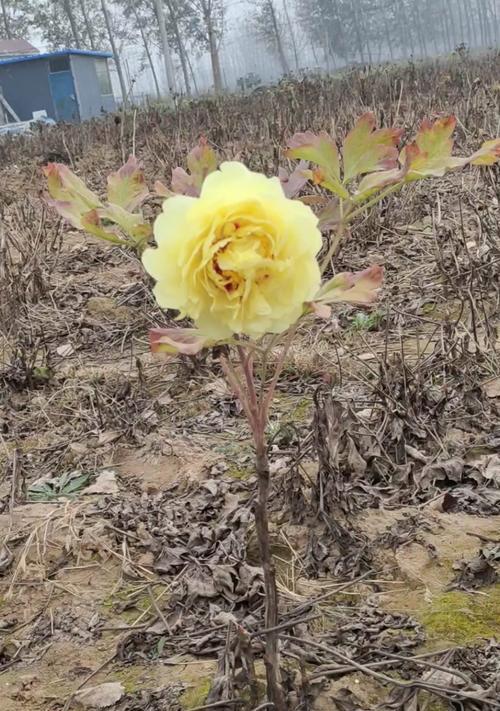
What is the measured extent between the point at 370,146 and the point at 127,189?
365 millimetres

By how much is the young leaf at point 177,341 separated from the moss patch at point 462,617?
0.92 meters

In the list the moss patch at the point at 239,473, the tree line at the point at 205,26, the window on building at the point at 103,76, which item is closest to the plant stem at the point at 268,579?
the moss patch at the point at 239,473

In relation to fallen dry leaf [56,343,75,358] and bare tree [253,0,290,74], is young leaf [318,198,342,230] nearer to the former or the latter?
fallen dry leaf [56,343,75,358]

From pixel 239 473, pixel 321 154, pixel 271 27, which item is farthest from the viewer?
pixel 271 27

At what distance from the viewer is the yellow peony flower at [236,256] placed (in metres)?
0.79

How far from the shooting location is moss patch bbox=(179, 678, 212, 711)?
138cm

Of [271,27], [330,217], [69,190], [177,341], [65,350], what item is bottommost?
[65,350]

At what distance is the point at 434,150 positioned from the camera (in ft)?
3.34

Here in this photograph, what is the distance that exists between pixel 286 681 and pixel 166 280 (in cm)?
81

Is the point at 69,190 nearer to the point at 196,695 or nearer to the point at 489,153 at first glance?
the point at 489,153

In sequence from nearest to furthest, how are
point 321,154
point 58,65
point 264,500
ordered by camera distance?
point 321,154 < point 264,500 < point 58,65

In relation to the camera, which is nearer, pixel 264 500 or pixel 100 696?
pixel 264 500

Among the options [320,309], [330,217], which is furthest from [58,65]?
[320,309]

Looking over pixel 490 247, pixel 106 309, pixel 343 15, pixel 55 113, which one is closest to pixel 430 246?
pixel 490 247
